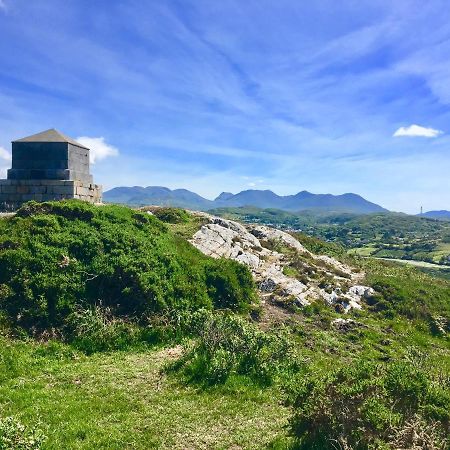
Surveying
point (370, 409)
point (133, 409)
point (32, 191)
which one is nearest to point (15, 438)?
point (133, 409)

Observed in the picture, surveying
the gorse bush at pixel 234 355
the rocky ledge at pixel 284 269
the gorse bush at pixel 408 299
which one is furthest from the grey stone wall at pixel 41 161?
the gorse bush at pixel 408 299

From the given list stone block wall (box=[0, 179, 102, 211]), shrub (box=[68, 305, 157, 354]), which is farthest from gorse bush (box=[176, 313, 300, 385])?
stone block wall (box=[0, 179, 102, 211])

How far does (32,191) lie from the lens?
28219mm

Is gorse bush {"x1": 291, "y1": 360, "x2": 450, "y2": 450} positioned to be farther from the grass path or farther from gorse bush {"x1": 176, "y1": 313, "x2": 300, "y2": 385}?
gorse bush {"x1": 176, "y1": 313, "x2": 300, "y2": 385}

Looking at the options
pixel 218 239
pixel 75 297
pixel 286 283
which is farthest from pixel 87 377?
pixel 218 239

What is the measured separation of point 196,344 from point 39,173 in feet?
63.5

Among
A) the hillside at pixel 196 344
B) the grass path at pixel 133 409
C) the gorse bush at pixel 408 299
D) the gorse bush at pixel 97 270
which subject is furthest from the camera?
the gorse bush at pixel 408 299

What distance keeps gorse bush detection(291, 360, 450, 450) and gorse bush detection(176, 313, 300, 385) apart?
3738 millimetres

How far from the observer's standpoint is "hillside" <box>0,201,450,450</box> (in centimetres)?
962

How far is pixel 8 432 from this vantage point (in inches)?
309

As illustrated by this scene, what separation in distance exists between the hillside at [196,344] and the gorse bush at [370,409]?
35 millimetres

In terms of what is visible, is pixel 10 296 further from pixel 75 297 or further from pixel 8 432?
pixel 8 432

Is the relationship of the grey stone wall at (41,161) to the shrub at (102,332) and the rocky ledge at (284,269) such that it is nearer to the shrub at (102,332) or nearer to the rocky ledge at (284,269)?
the rocky ledge at (284,269)

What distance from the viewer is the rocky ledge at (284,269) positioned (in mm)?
25312
